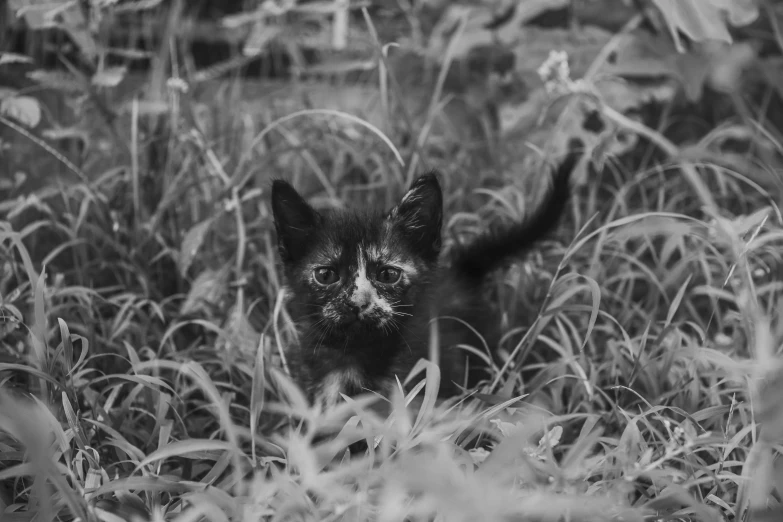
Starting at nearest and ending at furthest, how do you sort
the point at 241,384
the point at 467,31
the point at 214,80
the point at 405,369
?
the point at 405,369 → the point at 241,384 → the point at 467,31 → the point at 214,80

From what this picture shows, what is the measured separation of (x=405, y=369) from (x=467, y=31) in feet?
7.65

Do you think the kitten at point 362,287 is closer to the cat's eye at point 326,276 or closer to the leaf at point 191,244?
the cat's eye at point 326,276

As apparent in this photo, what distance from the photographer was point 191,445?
1649 mm

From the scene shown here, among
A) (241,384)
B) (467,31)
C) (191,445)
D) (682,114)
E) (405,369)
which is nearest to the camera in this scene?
(191,445)

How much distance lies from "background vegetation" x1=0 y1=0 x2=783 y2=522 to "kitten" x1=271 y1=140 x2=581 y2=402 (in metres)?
0.15

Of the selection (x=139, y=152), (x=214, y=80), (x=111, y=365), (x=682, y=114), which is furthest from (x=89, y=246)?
(x=682, y=114)

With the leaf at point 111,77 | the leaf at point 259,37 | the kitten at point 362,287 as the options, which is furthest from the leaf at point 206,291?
the leaf at point 259,37

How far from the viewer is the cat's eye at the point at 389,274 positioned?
7.23 feet

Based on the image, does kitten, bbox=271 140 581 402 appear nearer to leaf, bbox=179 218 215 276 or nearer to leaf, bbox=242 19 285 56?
leaf, bbox=179 218 215 276

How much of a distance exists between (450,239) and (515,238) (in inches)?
27.8

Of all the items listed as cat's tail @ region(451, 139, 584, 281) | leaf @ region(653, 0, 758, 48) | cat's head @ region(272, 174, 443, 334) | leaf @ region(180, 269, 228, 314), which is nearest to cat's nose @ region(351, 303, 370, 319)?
cat's head @ region(272, 174, 443, 334)

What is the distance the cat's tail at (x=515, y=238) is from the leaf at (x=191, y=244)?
103 cm

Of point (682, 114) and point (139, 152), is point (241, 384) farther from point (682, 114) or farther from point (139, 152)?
point (682, 114)

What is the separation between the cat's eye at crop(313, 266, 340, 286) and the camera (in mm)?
2199
